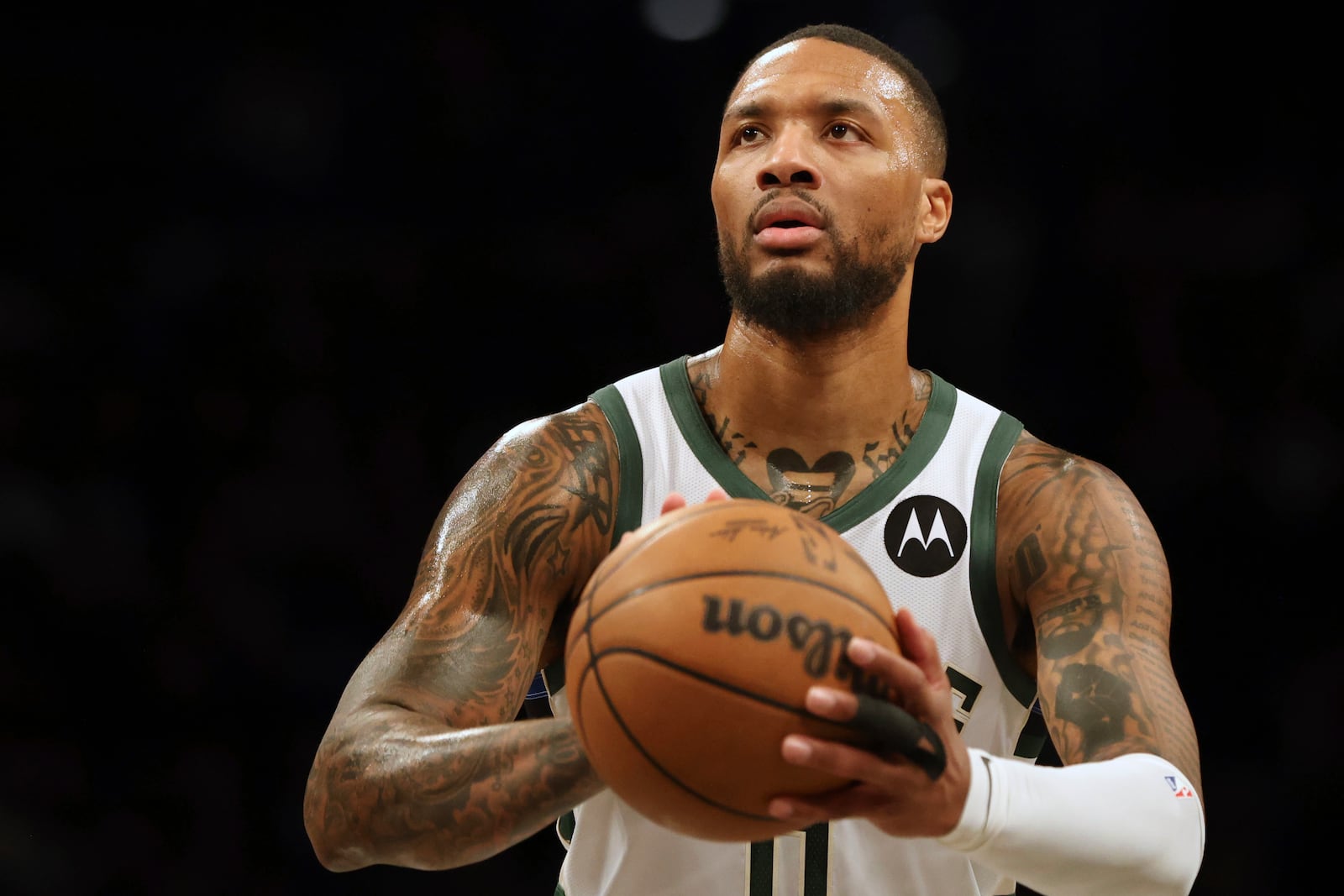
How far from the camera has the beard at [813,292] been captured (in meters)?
2.76

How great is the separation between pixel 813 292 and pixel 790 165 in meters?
0.25

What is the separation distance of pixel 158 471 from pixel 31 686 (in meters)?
0.75

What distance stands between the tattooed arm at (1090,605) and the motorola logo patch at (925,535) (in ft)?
0.29

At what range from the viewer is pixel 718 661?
5.33 ft

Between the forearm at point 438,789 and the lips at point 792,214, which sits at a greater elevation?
the lips at point 792,214

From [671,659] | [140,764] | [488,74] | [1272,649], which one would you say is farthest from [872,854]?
[488,74]

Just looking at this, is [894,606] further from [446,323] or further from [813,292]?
[446,323]

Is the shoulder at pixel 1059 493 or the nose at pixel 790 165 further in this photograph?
the nose at pixel 790 165

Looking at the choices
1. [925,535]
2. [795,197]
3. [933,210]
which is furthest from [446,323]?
[925,535]

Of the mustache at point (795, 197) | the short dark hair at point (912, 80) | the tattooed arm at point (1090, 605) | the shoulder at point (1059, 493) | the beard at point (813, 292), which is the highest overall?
the short dark hair at point (912, 80)

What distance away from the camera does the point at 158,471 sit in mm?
4484

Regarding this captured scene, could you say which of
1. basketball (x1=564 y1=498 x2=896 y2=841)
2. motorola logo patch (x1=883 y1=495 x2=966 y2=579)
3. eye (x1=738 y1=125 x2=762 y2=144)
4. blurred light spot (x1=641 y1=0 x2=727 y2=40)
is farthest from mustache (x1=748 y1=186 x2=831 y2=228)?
blurred light spot (x1=641 y1=0 x2=727 y2=40)

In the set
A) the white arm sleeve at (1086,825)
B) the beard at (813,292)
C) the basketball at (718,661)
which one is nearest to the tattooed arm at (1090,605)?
the white arm sleeve at (1086,825)

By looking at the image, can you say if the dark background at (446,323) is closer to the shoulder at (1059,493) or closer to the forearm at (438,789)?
the shoulder at (1059,493)
